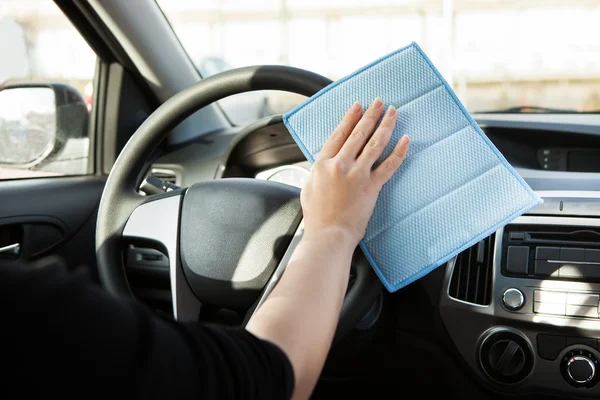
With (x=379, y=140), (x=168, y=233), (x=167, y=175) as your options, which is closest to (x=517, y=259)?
(x=379, y=140)

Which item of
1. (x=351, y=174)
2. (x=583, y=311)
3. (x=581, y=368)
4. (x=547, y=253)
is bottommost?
(x=581, y=368)

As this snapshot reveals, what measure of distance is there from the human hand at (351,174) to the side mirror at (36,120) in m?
1.27

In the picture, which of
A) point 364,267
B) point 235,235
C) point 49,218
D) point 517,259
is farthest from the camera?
point 49,218

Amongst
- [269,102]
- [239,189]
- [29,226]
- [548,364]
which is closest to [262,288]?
[239,189]

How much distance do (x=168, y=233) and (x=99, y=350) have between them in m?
0.81

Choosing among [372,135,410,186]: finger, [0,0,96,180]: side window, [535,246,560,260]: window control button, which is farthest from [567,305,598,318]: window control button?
[0,0,96,180]: side window

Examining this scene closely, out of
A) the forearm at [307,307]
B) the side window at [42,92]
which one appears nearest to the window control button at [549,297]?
the forearm at [307,307]

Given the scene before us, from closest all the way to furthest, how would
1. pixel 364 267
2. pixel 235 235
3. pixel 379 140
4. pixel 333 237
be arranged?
pixel 333 237
pixel 379 140
pixel 364 267
pixel 235 235

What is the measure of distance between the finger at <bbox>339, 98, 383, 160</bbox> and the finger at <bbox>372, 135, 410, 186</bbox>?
44mm

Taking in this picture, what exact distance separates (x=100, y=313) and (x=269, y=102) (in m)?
1.67

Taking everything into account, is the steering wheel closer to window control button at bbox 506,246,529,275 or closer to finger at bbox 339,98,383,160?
finger at bbox 339,98,383,160

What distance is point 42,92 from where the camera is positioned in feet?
6.75

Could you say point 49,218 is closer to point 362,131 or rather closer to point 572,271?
point 362,131

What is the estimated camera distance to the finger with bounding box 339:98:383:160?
1008mm
